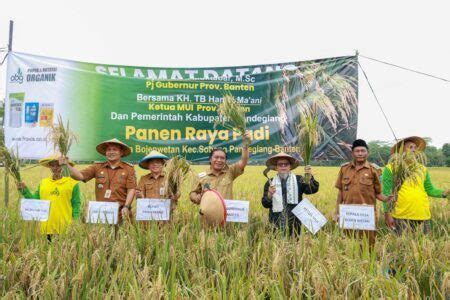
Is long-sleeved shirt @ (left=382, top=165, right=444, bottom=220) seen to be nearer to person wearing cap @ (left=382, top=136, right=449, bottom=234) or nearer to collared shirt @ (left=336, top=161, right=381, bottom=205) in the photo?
person wearing cap @ (left=382, top=136, right=449, bottom=234)

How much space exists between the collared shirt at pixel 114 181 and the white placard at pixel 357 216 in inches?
99.6

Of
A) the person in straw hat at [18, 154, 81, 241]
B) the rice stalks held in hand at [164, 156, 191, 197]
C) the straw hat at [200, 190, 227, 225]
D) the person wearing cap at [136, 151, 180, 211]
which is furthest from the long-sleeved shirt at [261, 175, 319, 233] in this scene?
the person in straw hat at [18, 154, 81, 241]

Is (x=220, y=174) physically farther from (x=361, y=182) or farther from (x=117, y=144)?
(x=361, y=182)

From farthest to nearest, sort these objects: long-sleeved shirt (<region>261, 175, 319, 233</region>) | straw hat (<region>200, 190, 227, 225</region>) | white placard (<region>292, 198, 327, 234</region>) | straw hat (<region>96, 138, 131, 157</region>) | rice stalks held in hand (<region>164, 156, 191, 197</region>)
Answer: straw hat (<region>96, 138, 131, 157</region>), long-sleeved shirt (<region>261, 175, 319, 233</region>), rice stalks held in hand (<region>164, 156, 191, 197</region>), straw hat (<region>200, 190, 227, 225</region>), white placard (<region>292, 198, 327, 234</region>)

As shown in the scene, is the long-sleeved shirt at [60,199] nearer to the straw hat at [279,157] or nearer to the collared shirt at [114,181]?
the collared shirt at [114,181]

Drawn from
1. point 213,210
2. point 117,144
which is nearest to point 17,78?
point 117,144

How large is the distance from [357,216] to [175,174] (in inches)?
79.6

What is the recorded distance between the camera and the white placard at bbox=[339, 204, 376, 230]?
A: 360 cm

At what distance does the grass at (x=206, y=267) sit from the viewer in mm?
2154

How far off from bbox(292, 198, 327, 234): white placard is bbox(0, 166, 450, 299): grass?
1.09ft

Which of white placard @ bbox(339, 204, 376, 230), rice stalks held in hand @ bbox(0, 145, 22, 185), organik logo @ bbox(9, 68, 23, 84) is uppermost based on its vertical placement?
organik logo @ bbox(9, 68, 23, 84)

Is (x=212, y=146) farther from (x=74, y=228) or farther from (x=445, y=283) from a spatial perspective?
(x=445, y=283)

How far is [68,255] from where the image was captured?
8.80 feet

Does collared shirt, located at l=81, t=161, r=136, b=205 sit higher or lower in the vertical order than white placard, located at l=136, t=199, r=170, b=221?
higher
